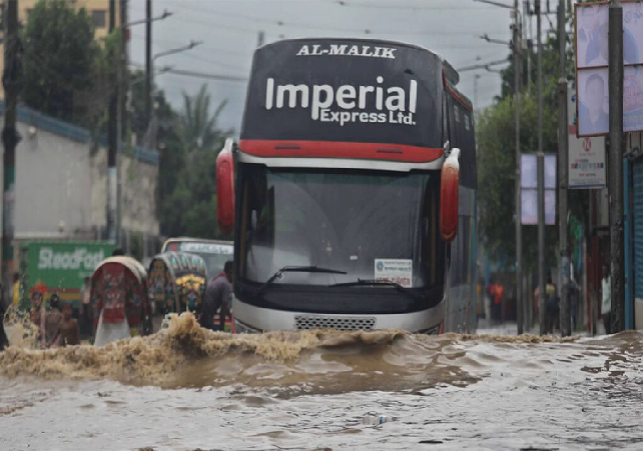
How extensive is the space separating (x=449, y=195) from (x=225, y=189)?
231 cm

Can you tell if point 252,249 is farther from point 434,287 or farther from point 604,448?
point 604,448

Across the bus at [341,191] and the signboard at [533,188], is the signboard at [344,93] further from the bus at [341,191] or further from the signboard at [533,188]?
the signboard at [533,188]

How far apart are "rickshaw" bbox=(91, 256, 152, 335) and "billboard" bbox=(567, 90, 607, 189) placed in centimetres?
1239

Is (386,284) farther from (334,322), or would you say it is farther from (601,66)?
(601,66)

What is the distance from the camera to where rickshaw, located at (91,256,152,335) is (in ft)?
64.1

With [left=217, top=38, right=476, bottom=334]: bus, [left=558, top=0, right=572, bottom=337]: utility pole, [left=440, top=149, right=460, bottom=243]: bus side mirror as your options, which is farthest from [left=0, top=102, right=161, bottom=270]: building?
[left=440, top=149, right=460, bottom=243]: bus side mirror

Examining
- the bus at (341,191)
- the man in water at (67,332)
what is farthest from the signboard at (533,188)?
the bus at (341,191)

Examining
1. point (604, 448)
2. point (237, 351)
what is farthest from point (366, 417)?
point (237, 351)

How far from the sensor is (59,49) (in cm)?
5297

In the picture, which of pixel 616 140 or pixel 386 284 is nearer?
pixel 386 284

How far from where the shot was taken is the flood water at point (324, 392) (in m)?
9.96

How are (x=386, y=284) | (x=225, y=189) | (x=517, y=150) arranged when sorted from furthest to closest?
(x=517, y=150)
(x=386, y=284)
(x=225, y=189)

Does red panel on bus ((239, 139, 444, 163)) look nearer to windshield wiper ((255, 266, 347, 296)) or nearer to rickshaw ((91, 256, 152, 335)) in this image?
windshield wiper ((255, 266, 347, 296))

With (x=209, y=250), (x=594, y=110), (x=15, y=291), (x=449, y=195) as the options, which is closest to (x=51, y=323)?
(x=449, y=195)
